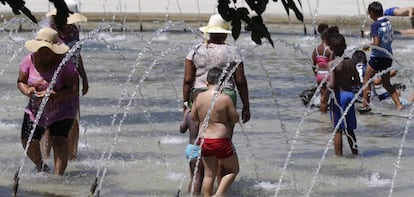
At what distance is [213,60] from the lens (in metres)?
8.59

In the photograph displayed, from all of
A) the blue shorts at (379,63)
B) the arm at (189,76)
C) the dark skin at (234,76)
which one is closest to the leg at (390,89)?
the blue shorts at (379,63)

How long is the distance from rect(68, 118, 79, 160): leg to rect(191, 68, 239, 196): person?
5.90 ft

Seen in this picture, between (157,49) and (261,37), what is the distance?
14.0 m

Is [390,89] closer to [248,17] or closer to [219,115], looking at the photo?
[219,115]

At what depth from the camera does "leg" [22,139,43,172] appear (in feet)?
29.8

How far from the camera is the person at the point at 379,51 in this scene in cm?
1268

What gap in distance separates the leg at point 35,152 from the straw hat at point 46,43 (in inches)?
30.3

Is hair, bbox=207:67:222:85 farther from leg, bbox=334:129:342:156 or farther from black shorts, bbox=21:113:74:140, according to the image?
leg, bbox=334:129:342:156

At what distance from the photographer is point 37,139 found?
9070 millimetres

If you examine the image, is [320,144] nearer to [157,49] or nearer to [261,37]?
[261,37]

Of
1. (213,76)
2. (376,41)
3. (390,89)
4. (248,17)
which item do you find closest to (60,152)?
(213,76)

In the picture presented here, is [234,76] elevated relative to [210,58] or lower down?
lower down

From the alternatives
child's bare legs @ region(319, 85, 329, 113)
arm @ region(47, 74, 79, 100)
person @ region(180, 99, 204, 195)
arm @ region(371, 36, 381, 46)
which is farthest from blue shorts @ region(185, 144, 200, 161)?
arm @ region(371, 36, 381, 46)

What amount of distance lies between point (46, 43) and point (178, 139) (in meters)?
2.66
